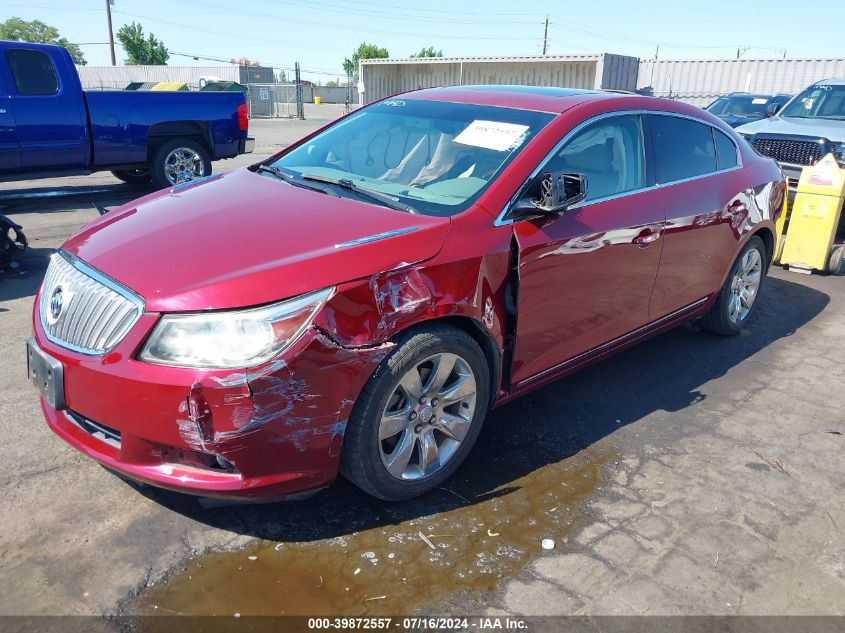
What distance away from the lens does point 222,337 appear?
2.45 meters

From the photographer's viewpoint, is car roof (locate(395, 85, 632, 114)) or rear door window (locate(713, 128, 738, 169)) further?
rear door window (locate(713, 128, 738, 169))

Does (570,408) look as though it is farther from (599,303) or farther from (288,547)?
(288,547)

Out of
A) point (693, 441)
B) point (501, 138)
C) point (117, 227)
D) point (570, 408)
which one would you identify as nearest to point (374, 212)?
point (501, 138)

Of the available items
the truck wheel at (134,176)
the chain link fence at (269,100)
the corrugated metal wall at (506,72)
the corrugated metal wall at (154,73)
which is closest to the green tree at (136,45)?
the corrugated metal wall at (154,73)

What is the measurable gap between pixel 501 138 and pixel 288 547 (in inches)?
86.7

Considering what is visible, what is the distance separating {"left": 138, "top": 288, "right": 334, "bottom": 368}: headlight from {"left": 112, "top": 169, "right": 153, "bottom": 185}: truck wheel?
9.31 meters

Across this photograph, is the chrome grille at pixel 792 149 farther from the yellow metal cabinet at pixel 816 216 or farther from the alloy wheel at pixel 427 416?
the alloy wheel at pixel 427 416

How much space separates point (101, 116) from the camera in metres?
9.04

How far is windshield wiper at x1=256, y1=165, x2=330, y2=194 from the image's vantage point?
3.49 meters

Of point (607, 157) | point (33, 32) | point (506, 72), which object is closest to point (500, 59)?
point (506, 72)

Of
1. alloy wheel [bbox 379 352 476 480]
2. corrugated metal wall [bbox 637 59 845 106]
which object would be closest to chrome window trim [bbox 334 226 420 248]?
alloy wheel [bbox 379 352 476 480]

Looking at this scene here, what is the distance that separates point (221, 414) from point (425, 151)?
1880mm

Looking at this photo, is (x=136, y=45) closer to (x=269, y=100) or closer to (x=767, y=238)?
(x=269, y=100)

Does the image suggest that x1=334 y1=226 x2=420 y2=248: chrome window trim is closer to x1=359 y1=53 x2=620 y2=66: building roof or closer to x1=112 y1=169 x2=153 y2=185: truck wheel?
x1=112 y1=169 x2=153 y2=185: truck wheel
